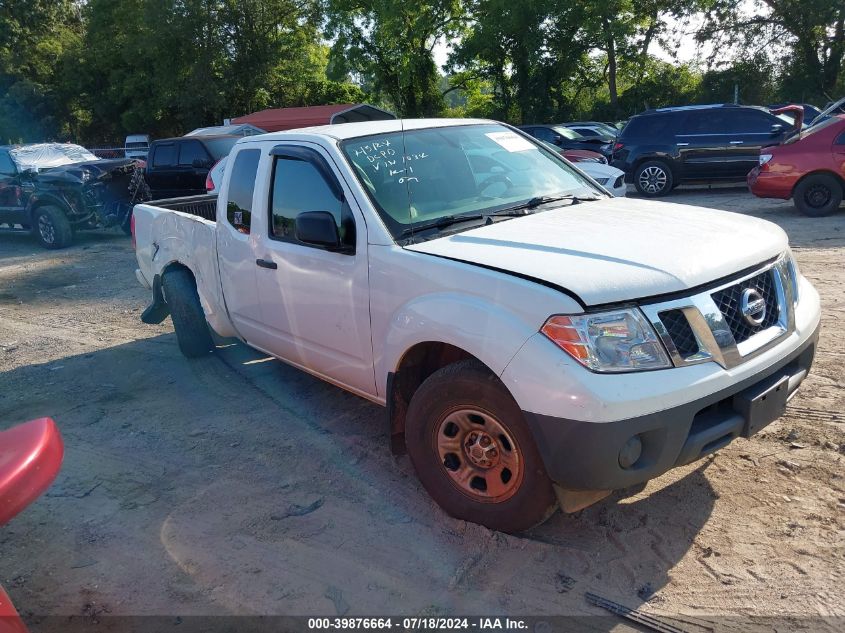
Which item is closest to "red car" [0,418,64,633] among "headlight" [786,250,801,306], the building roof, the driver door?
the driver door

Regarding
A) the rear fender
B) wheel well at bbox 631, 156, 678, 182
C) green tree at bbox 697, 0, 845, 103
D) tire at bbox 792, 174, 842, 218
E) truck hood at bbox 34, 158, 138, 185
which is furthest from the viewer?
green tree at bbox 697, 0, 845, 103

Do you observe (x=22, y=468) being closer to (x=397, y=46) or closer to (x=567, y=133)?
(x=567, y=133)

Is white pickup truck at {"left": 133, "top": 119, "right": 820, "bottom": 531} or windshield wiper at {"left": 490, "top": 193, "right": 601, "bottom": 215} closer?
white pickup truck at {"left": 133, "top": 119, "right": 820, "bottom": 531}

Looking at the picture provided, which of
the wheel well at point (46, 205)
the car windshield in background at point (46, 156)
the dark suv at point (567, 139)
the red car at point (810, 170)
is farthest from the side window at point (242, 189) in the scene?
the dark suv at point (567, 139)

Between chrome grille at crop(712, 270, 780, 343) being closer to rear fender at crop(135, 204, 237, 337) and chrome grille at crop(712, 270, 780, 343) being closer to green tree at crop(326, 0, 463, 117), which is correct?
rear fender at crop(135, 204, 237, 337)

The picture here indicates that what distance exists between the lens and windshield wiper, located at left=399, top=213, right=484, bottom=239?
11.9 ft

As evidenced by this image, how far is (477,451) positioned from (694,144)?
12.7 meters

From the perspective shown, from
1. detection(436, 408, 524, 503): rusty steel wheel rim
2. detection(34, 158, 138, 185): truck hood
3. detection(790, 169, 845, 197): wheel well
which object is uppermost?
detection(34, 158, 138, 185): truck hood

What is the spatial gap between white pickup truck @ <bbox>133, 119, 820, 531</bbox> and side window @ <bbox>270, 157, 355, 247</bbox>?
1cm

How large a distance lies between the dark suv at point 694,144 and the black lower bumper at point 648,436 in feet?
39.9

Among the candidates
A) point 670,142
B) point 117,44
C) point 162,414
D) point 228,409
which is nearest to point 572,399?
point 228,409

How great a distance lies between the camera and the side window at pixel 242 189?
4.63m

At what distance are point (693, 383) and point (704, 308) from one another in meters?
0.32

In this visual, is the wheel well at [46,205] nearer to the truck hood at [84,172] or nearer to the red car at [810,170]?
the truck hood at [84,172]
